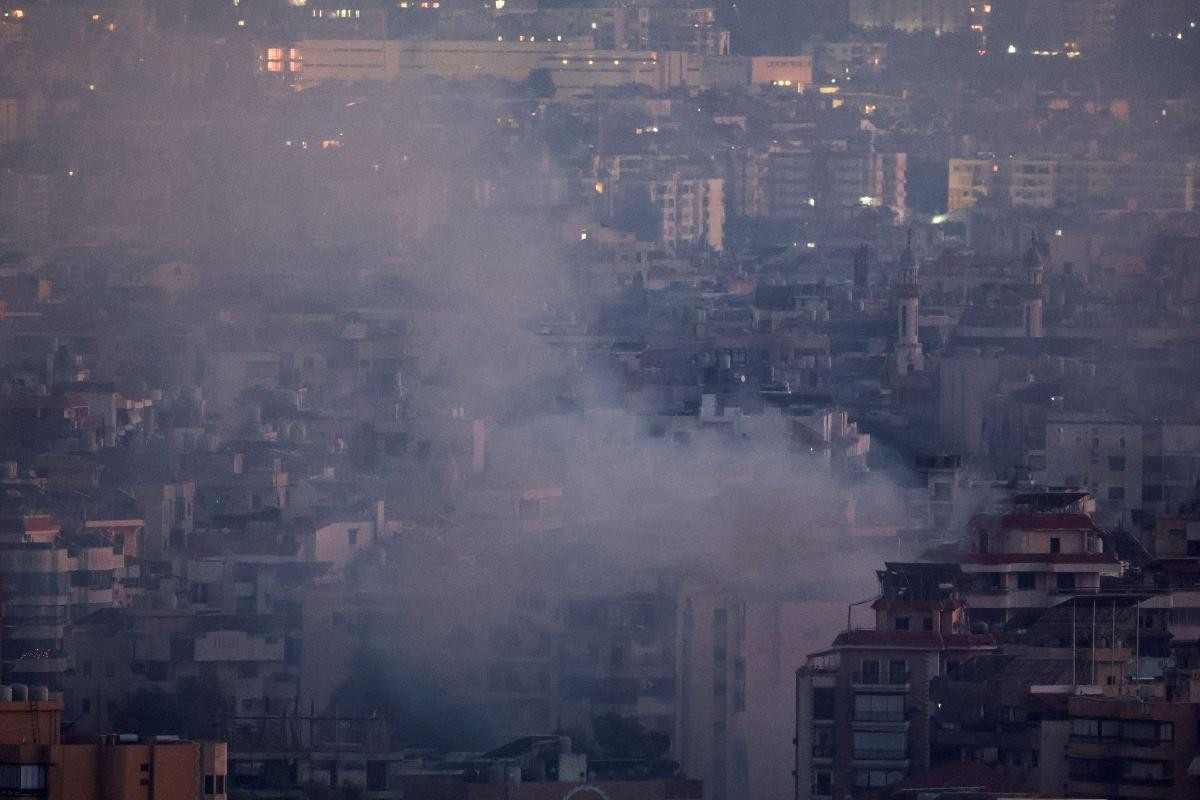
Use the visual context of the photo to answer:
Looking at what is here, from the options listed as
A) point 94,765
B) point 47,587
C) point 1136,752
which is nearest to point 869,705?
point 1136,752

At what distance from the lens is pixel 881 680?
2053 centimetres

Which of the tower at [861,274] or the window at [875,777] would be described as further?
the tower at [861,274]

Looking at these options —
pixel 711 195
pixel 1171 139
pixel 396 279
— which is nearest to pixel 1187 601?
pixel 396 279

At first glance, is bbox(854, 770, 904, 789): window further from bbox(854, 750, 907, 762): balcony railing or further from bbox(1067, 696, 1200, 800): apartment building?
bbox(1067, 696, 1200, 800): apartment building

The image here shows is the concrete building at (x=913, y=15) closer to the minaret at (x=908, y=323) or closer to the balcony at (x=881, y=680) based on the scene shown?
the minaret at (x=908, y=323)

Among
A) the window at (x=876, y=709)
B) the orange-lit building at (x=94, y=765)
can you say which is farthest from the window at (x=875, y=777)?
the orange-lit building at (x=94, y=765)

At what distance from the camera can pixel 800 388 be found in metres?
41.2

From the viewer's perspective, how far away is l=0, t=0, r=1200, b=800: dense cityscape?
20703 mm

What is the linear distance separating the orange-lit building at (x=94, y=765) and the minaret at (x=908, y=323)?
27119 millimetres

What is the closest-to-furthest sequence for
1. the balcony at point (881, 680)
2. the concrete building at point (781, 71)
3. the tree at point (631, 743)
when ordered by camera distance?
the balcony at point (881, 680)
the tree at point (631, 743)
the concrete building at point (781, 71)

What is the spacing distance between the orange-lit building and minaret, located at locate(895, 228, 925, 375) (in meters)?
27.1

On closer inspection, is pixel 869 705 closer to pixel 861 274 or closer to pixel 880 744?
pixel 880 744

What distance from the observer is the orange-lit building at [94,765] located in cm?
1592

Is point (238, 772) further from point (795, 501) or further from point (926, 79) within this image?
point (926, 79)
